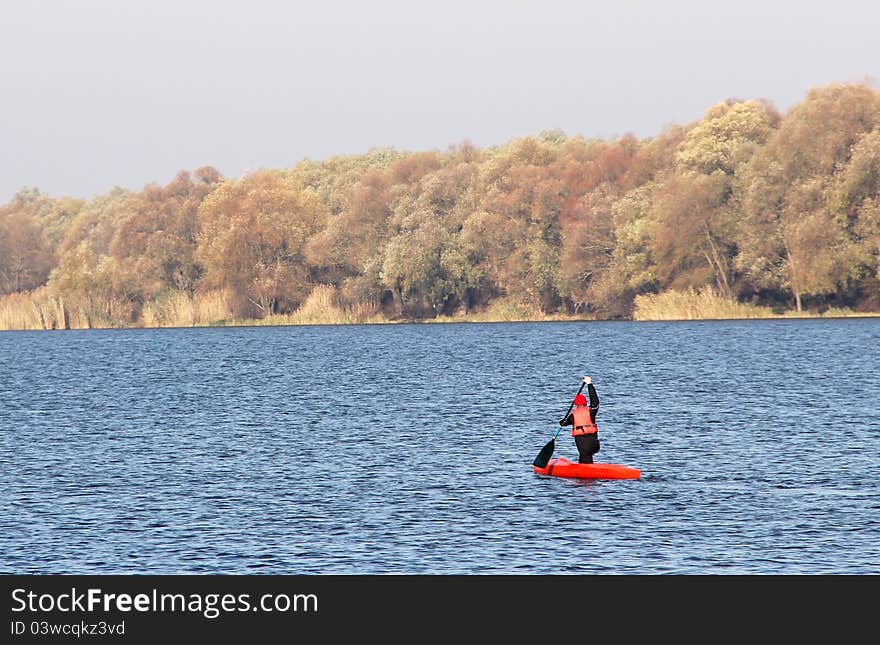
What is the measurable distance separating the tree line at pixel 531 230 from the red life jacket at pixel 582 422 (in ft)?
256

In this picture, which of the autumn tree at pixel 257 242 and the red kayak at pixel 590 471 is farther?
the autumn tree at pixel 257 242

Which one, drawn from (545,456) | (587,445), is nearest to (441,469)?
(545,456)

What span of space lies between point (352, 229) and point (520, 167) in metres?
19.8

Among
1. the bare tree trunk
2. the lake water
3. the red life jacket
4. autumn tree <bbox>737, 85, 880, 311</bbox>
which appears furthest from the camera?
the bare tree trunk

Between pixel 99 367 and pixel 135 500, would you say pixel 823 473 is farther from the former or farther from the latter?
pixel 99 367

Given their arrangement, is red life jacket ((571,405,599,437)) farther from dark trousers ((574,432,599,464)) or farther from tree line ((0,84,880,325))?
tree line ((0,84,880,325))

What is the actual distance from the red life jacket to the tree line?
7817 cm

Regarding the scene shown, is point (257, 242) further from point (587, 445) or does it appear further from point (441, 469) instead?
point (587, 445)

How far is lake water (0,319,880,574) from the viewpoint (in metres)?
27.3

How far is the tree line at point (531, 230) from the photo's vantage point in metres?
113

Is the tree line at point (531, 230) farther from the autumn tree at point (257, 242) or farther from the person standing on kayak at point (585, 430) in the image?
the person standing on kayak at point (585, 430)

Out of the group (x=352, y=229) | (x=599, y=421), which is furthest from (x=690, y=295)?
(x=599, y=421)

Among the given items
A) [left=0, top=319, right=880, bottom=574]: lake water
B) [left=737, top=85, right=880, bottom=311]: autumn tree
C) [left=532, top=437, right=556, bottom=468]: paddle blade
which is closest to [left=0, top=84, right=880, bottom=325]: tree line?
[left=737, top=85, right=880, bottom=311]: autumn tree

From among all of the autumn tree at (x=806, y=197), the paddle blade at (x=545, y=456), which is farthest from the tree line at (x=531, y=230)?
the paddle blade at (x=545, y=456)
